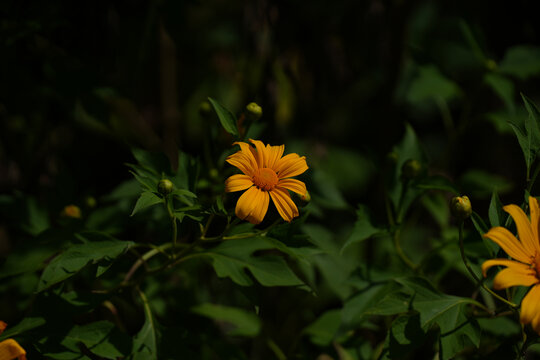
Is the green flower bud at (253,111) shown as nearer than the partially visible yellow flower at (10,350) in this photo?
No

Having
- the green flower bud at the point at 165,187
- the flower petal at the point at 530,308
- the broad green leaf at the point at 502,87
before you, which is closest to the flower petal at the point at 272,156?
the green flower bud at the point at 165,187

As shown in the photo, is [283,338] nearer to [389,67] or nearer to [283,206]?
[283,206]

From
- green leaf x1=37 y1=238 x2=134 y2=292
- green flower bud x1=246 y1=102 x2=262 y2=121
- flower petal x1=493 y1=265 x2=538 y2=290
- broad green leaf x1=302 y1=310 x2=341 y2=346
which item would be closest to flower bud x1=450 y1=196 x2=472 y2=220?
flower petal x1=493 y1=265 x2=538 y2=290

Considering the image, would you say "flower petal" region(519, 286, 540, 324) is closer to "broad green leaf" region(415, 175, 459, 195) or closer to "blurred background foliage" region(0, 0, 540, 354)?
"blurred background foliage" region(0, 0, 540, 354)

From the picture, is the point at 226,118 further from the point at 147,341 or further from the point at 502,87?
the point at 502,87

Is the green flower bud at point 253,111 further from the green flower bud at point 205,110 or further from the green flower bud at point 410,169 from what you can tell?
the green flower bud at point 410,169

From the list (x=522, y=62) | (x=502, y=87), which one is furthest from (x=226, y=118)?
(x=522, y=62)
